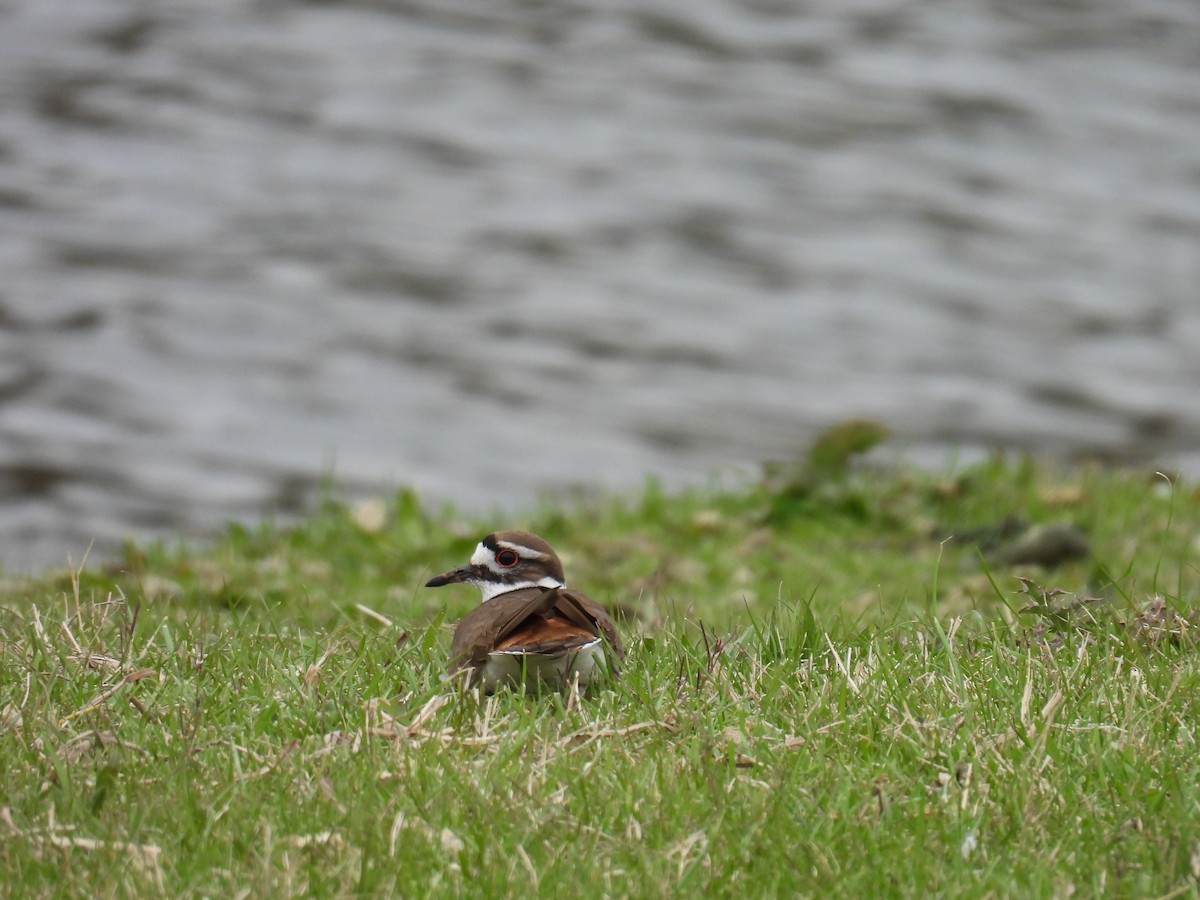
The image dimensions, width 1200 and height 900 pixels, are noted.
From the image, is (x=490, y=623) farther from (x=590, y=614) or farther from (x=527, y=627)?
(x=590, y=614)

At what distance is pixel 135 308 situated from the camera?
13758 millimetres

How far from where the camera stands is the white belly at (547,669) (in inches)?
172

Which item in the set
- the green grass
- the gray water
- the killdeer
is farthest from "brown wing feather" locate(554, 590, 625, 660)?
the gray water

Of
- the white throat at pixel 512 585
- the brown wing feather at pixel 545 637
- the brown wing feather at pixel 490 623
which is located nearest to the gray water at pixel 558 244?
the white throat at pixel 512 585

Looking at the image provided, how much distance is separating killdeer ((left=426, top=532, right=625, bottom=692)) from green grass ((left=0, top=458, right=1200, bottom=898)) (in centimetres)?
8

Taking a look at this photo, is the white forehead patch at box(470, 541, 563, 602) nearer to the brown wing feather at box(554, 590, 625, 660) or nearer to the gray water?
the brown wing feather at box(554, 590, 625, 660)

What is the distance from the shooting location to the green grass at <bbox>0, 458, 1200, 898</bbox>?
348 cm

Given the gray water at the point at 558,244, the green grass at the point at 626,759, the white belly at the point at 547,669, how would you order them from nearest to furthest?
the green grass at the point at 626,759 < the white belly at the point at 547,669 < the gray water at the point at 558,244

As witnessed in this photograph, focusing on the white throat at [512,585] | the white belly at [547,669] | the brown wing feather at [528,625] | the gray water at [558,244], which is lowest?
the gray water at [558,244]

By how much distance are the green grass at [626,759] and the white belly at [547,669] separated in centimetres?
6

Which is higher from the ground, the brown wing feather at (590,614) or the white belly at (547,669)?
the brown wing feather at (590,614)

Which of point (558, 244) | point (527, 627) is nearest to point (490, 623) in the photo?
point (527, 627)

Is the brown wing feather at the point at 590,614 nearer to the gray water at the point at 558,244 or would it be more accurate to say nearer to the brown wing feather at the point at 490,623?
the brown wing feather at the point at 490,623

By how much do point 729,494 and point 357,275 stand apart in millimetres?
5967
